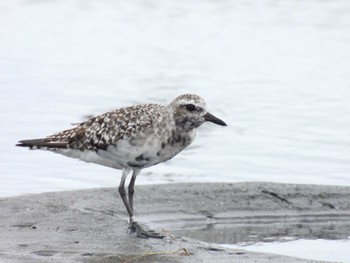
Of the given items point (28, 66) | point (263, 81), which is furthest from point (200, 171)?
point (28, 66)

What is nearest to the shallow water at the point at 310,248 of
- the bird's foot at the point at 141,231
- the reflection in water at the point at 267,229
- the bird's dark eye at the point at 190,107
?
the reflection in water at the point at 267,229

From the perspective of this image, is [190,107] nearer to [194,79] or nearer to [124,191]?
[124,191]

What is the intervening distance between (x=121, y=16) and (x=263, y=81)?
5060 millimetres

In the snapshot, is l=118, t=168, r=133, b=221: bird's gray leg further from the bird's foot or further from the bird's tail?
A: the bird's tail

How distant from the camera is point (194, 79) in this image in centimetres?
1764

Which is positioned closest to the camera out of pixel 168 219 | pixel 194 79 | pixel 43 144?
pixel 43 144

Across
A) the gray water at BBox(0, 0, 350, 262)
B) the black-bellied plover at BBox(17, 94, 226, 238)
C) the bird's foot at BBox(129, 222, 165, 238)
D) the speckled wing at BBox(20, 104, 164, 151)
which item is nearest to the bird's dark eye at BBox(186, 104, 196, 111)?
the black-bellied plover at BBox(17, 94, 226, 238)

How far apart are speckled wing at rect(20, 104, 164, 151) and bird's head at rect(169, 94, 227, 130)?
0.18m

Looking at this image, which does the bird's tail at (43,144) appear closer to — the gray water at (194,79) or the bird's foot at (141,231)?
the bird's foot at (141,231)

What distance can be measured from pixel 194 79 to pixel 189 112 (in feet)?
24.8

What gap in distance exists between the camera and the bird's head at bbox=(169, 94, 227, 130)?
33.1ft

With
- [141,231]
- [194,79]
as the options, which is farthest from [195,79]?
[141,231]

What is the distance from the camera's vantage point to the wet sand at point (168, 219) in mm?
9125

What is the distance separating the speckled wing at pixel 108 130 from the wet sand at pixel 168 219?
658 mm
